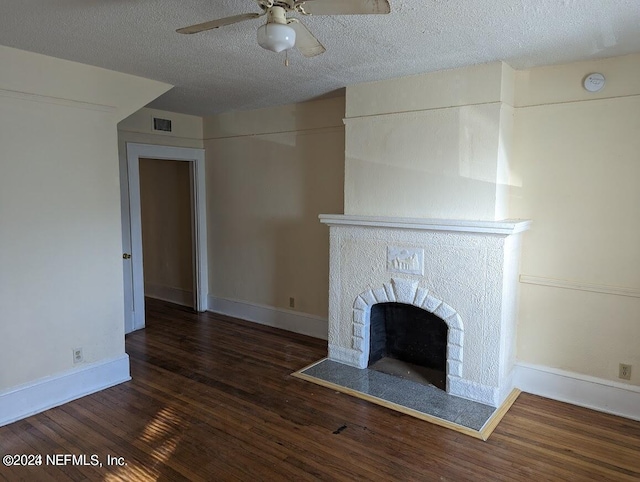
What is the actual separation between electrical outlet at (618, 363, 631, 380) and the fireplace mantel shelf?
1.13 metres

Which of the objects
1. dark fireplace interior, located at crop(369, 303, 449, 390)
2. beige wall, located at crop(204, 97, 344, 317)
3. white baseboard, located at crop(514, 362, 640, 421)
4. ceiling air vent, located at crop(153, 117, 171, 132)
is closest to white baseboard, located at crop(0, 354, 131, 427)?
beige wall, located at crop(204, 97, 344, 317)

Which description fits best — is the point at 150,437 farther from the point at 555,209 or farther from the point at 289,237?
the point at 555,209

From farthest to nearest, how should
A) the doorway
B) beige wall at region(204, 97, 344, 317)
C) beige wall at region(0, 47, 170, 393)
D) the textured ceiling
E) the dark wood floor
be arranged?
the doorway, beige wall at region(204, 97, 344, 317), beige wall at region(0, 47, 170, 393), the dark wood floor, the textured ceiling

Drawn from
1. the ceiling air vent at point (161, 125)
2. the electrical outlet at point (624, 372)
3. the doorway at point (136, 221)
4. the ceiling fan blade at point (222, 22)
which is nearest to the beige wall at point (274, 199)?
the doorway at point (136, 221)

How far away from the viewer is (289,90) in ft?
12.8

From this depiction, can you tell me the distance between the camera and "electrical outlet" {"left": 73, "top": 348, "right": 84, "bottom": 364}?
10.6 ft

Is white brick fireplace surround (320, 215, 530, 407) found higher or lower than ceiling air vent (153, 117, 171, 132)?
lower

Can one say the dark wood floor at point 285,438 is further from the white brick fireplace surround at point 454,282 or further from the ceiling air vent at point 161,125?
the ceiling air vent at point 161,125

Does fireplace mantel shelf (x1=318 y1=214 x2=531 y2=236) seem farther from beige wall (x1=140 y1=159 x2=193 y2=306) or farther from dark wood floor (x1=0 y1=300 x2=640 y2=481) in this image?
beige wall (x1=140 y1=159 x2=193 y2=306)

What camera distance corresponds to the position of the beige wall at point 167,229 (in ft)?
18.9

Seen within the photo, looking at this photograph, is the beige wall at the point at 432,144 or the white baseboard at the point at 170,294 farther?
the white baseboard at the point at 170,294

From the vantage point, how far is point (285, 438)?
2.68m

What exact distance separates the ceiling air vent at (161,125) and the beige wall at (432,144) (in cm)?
232

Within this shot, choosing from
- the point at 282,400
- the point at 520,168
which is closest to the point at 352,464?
the point at 282,400
